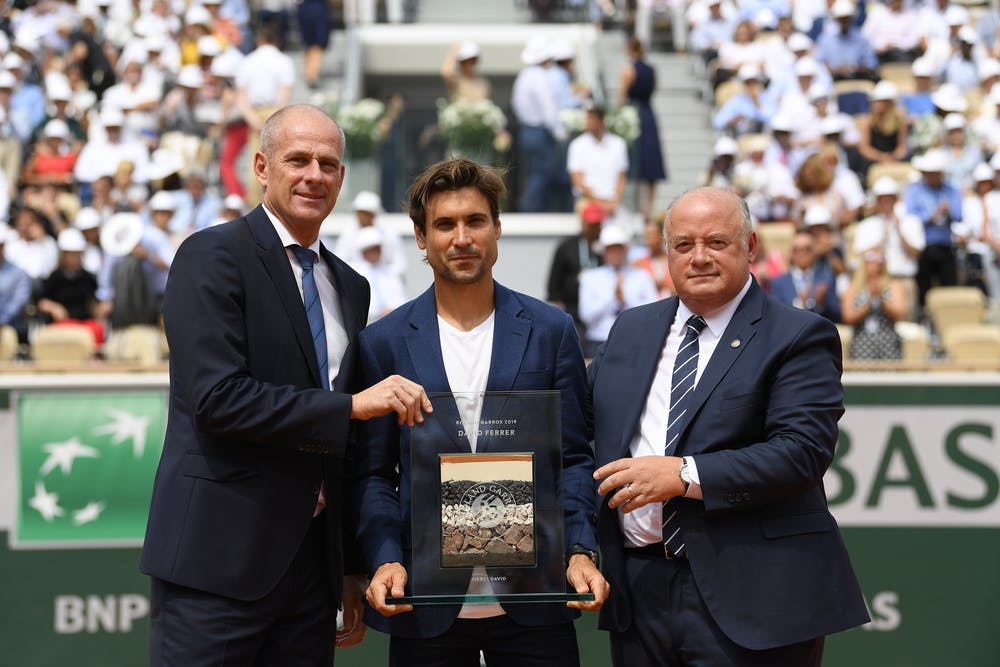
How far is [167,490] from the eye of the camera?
13.2 feet

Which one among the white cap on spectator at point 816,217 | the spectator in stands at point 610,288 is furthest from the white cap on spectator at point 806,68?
the spectator in stands at point 610,288

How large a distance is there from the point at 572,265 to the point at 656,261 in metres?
→ 0.85

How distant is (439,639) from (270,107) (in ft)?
39.8

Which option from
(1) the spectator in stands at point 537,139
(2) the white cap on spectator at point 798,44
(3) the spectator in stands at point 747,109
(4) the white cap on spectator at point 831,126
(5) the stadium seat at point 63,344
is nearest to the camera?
(5) the stadium seat at point 63,344

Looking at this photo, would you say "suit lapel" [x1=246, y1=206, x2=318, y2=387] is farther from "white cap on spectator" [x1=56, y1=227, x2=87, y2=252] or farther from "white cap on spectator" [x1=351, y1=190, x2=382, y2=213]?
"white cap on spectator" [x1=56, y1=227, x2=87, y2=252]

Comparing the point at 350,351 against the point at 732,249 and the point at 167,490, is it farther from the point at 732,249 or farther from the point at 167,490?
the point at 732,249

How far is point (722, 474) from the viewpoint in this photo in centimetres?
388

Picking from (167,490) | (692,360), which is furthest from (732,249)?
(167,490)

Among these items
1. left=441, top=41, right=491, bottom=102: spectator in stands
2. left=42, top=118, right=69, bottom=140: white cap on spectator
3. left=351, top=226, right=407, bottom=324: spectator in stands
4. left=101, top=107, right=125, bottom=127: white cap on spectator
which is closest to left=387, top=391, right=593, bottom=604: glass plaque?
left=351, top=226, right=407, bottom=324: spectator in stands

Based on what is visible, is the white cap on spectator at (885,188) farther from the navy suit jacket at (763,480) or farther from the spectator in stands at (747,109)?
the navy suit jacket at (763,480)

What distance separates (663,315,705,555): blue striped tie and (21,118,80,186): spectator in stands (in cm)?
1208

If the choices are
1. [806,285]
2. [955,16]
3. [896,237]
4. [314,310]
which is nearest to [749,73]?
[955,16]

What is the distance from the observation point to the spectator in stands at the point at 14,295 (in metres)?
12.1

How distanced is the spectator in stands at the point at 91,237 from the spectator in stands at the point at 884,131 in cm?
837
